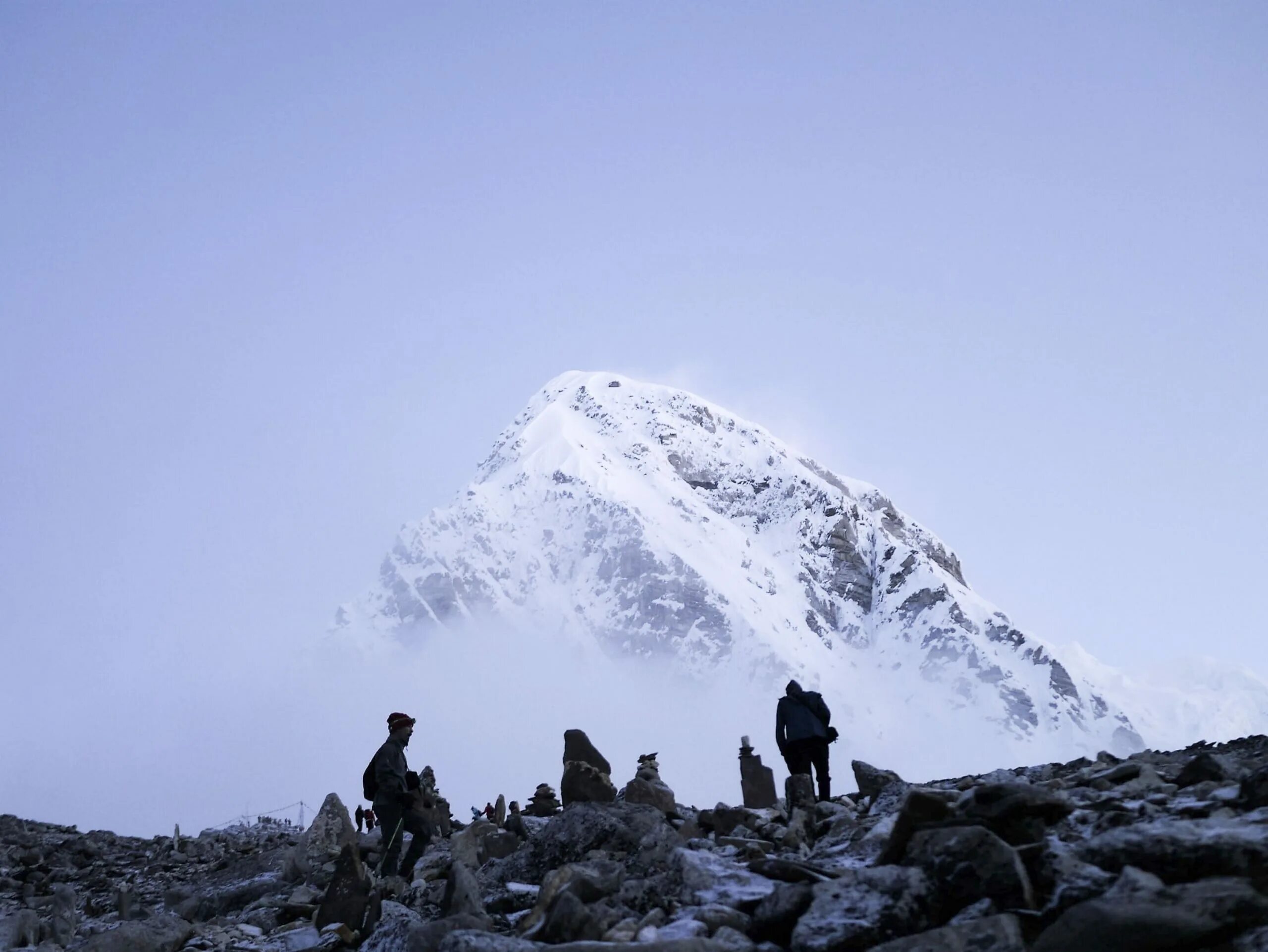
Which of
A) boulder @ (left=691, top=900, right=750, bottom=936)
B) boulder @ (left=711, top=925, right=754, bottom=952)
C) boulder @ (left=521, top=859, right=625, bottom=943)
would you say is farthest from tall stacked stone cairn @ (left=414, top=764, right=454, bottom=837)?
boulder @ (left=711, top=925, right=754, bottom=952)

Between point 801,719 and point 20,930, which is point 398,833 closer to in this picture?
point 20,930

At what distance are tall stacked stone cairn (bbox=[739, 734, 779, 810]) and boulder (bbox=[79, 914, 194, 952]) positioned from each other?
7.16 meters

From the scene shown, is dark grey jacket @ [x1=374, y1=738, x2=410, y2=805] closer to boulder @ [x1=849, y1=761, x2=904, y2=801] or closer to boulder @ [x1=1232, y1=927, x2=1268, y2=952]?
boulder @ [x1=849, y1=761, x2=904, y2=801]

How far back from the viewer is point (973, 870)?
440 centimetres

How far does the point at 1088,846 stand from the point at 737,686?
633 feet

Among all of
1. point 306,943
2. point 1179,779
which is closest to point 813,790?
point 1179,779

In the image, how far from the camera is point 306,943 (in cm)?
687

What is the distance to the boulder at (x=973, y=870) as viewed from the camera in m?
4.29

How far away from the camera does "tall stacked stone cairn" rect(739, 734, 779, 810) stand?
12945 mm

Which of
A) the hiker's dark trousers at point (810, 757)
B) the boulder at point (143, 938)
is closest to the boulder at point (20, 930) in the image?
the boulder at point (143, 938)

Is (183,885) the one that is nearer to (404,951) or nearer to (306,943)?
(306,943)

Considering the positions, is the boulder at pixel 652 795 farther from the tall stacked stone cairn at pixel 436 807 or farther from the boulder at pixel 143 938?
the boulder at pixel 143 938

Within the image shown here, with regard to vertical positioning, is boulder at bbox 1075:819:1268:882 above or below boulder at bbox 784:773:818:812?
below

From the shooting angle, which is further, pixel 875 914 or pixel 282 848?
pixel 282 848
